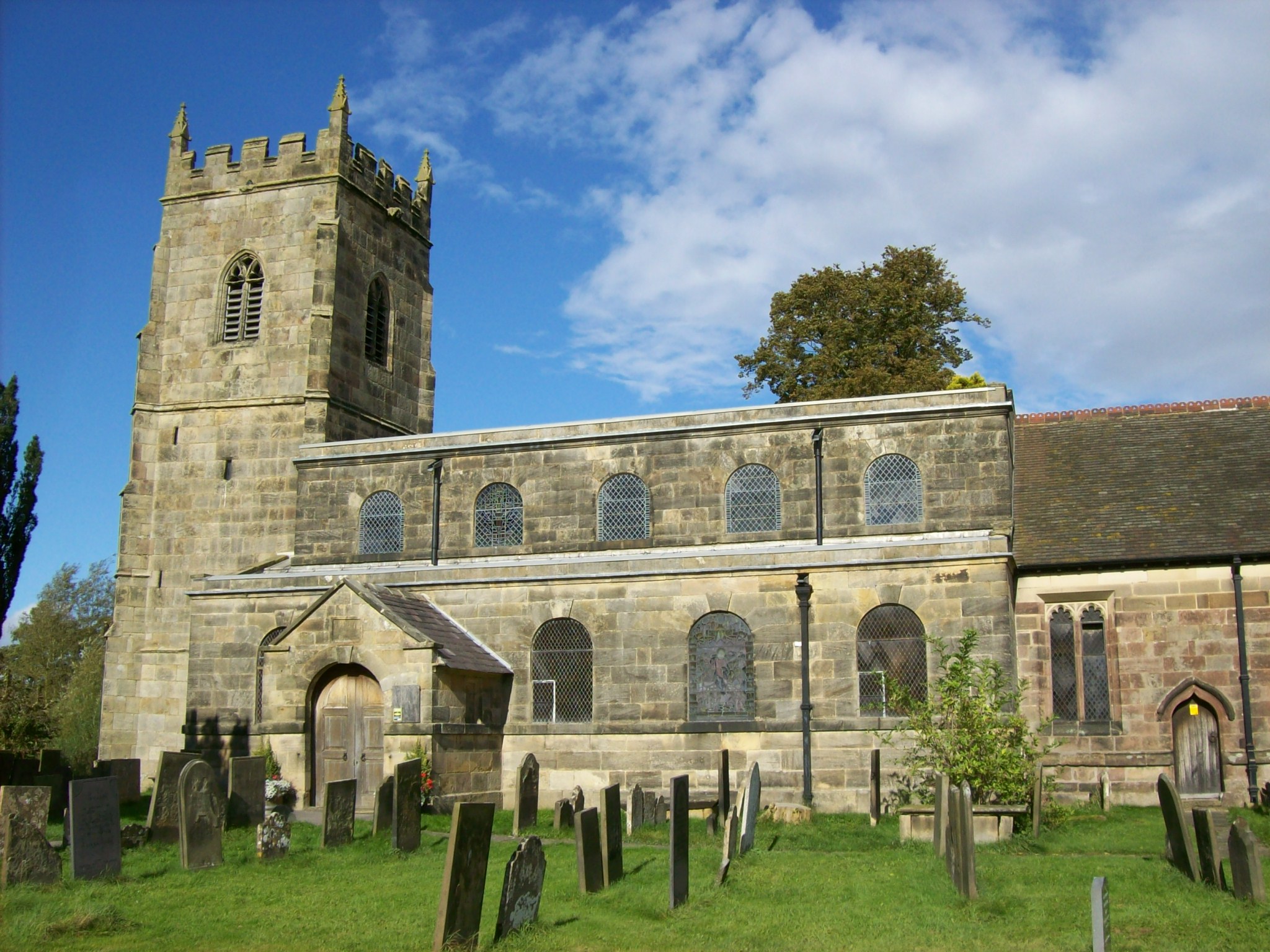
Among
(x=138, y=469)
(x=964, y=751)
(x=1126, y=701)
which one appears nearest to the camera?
(x=964, y=751)

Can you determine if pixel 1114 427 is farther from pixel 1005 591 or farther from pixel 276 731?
pixel 276 731

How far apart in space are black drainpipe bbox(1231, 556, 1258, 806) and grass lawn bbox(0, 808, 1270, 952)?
7098mm

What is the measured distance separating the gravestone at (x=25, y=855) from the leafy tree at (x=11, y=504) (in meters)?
19.5

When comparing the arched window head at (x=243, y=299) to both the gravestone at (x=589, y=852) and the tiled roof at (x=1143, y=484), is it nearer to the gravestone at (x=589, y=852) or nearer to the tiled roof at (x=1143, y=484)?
the tiled roof at (x=1143, y=484)

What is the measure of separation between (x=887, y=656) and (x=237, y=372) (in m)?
18.5

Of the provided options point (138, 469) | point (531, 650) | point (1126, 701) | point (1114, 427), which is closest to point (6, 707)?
point (138, 469)

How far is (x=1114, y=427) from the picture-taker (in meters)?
27.5

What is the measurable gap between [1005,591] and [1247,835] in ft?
32.1

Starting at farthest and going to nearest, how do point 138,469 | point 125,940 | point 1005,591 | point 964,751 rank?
point 138,469 < point 1005,591 < point 964,751 < point 125,940

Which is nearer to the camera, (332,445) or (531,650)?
(531,650)

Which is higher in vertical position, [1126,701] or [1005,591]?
[1005,591]

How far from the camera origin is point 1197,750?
75.8 ft

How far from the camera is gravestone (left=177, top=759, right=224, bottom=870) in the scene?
14930 mm

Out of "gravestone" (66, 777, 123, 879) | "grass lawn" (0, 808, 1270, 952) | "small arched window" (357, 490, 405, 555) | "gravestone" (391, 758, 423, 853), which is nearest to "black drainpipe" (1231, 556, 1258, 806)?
"grass lawn" (0, 808, 1270, 952)
